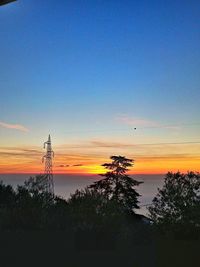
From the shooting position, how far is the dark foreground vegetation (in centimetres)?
393

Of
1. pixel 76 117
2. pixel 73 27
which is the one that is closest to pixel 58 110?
pixel 76 117

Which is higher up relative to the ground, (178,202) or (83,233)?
(178,202)

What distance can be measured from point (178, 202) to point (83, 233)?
1.51 m

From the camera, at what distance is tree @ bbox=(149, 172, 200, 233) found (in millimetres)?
4812

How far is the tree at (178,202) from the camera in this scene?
4.81 m

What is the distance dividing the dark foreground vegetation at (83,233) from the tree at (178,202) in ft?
0.09

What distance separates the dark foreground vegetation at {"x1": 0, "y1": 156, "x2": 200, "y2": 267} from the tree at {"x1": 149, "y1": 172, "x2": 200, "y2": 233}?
0.09ft

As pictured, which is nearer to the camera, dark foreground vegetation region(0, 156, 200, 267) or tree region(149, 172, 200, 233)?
A: dark foreground vegetation region(0, 156, 200, 267)

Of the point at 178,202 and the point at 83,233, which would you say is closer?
the point at 83,233

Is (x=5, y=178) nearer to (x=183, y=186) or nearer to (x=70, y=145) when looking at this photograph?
(x=70, y=145)

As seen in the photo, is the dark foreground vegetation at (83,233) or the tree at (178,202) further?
the tree at (178,202)

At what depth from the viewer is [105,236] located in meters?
4.21

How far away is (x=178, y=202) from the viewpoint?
5.23 meters

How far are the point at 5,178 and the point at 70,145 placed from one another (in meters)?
1.20
